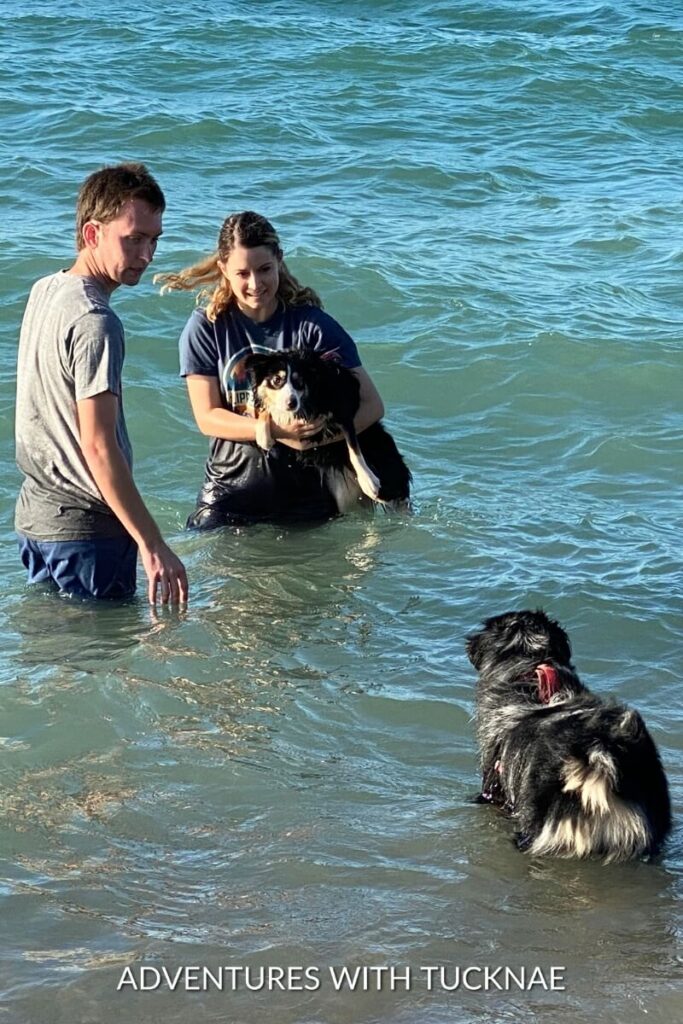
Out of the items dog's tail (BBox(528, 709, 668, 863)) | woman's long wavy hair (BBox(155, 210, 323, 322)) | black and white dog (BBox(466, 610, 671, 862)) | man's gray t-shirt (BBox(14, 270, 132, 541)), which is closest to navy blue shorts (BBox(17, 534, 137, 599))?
man's gray t-shirt (BBox(14, 270, 132, 541))

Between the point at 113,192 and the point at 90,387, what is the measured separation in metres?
0.67

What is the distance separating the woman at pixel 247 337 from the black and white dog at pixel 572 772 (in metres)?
2.29

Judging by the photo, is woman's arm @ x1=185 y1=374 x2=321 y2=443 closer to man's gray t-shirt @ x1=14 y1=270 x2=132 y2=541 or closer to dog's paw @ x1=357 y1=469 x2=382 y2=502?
dog's paw @ x1=357 y1=469 x2=382 y2=502

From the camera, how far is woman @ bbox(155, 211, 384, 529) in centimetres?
600

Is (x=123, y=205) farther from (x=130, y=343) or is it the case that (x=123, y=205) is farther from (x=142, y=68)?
Result: (x=142, y=68)

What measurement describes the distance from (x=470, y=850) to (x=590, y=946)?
0.59 m

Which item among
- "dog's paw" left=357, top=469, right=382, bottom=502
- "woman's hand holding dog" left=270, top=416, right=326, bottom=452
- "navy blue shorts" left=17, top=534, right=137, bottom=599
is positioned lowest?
"dog's paw" left=357, top=469, right=382, bottom=502

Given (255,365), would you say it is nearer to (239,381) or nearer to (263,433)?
(239,381)

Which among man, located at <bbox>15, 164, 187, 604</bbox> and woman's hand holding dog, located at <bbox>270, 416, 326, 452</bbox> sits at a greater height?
man, located at <bbox>15, 164, 187, 604</bbox>

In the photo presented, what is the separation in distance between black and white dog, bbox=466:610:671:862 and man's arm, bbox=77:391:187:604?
1197 millimetres

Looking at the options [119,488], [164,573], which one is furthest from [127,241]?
[164,573]

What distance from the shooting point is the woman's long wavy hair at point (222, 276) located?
5922 mm

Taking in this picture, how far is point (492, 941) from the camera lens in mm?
3689

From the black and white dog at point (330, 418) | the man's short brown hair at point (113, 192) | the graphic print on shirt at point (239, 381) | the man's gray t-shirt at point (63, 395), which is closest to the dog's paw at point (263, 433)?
the black and white dog at point (330, 418)
